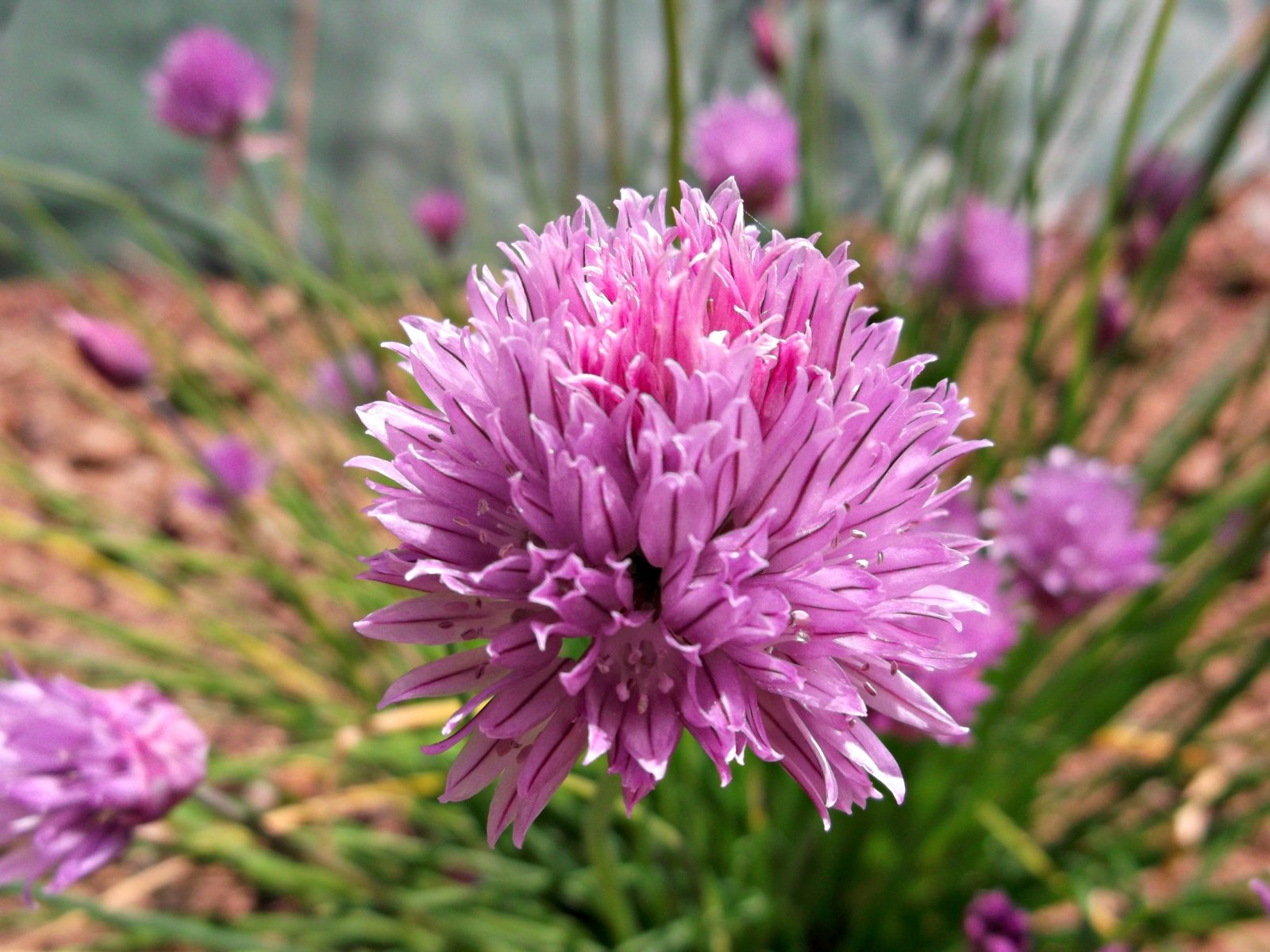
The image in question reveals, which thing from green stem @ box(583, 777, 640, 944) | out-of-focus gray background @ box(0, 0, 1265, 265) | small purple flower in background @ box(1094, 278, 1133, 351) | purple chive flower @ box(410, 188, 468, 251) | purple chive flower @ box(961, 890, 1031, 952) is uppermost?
out-of-focus gray background @ box(0, 0, 1265, 265)

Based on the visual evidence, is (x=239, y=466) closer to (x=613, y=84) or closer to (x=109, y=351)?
(x=109, y=351)

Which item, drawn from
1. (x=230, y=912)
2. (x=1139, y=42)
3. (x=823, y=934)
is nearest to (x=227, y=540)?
(x=230, y=912)

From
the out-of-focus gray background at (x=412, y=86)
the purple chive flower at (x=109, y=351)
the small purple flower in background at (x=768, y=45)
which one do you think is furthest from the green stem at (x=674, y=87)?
the out-of-focus gray background at (x=412, y=86)

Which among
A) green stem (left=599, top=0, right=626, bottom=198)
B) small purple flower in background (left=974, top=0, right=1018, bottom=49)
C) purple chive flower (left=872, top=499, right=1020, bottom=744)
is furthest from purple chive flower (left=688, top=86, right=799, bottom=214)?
purple chive flower (left=872, top=499, right=1020, bottom=744)

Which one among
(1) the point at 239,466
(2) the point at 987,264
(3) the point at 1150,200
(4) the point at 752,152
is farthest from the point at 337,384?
(3) the point at 1150,200

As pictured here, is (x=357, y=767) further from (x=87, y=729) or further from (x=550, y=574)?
(x=550, y=574)

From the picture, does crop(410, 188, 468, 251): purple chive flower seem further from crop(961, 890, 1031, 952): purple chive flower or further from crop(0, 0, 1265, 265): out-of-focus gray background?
crop(961, 890, 1031, 952): purple chive flower
